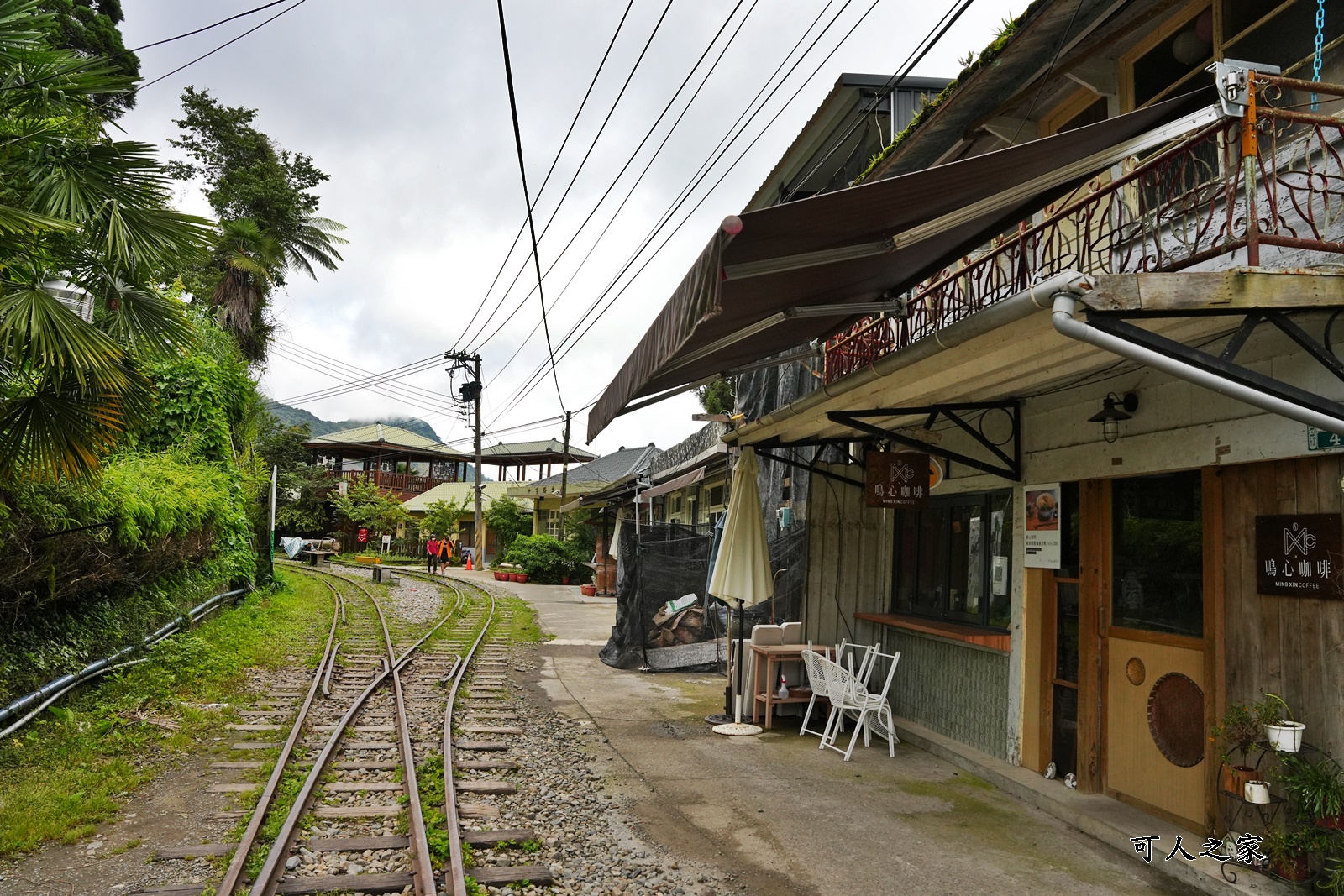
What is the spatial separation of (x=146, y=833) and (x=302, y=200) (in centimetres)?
3481

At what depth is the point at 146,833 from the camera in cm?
528

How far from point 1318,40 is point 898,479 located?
4.38m

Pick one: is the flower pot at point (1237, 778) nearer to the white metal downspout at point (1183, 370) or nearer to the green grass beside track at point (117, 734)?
the white metal downspout at point (1183, 370)

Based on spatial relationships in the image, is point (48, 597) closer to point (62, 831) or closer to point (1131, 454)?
point (62, 831)

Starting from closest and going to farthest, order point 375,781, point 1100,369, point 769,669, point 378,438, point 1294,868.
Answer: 1. point 1294,868
2. point 1100,369
3. point 375,781
4. point 769,669
5. point 378,438

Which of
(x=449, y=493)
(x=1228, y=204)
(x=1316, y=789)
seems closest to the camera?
(x=1228, y=204)

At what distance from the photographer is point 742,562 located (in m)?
8.80

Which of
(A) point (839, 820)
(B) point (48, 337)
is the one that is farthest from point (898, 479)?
(B) point (48, 337)

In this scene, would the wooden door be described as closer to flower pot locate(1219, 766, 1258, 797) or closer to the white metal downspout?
flower pot locate(1219, 766, 1258, 797)

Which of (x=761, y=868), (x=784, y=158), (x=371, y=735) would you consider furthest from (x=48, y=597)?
(x=784, y=158)

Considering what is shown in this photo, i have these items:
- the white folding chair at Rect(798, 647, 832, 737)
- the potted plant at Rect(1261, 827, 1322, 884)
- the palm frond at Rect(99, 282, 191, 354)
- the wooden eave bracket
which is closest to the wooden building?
the wooden eave bracket

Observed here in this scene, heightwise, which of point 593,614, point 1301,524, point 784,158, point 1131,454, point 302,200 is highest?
point 302,200

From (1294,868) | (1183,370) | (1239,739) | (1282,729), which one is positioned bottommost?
(1294,868)

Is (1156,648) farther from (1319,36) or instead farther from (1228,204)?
(1319,36)
